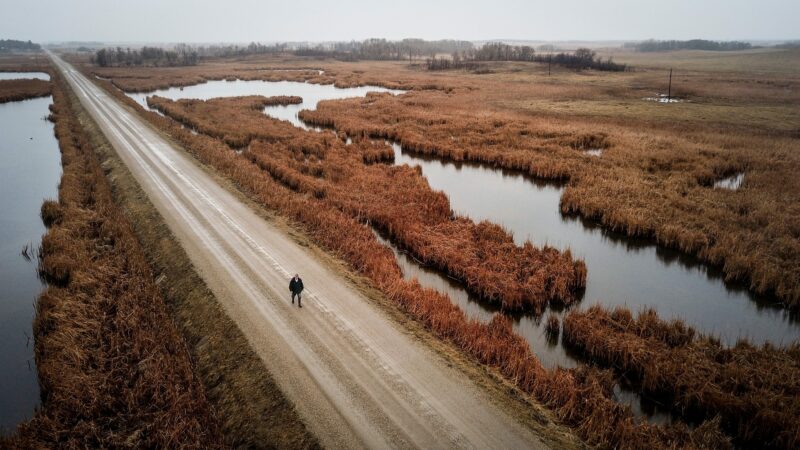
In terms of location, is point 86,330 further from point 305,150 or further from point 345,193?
point 305,150

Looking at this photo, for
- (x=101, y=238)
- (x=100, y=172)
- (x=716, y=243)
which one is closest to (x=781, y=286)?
(x=716, y=243)

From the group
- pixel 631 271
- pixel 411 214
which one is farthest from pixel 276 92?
pixel 631 271

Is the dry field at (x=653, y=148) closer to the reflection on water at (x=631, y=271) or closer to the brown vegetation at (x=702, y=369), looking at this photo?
the reflection on water at (x=631, y=271)

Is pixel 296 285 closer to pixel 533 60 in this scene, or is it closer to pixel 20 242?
pixel 20 242

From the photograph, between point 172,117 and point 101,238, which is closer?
point 101,238

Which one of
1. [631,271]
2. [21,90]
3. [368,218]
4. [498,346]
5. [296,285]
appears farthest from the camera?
[21,90]

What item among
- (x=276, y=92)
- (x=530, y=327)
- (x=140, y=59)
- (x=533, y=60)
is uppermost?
(x=140, y=59)
